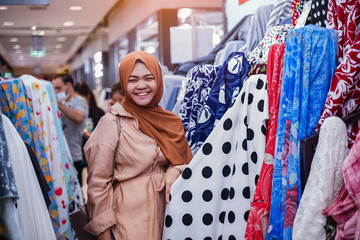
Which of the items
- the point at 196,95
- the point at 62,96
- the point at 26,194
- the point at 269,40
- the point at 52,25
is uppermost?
the point at 52,25

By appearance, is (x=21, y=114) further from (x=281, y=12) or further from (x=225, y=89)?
(x=281, y=12)

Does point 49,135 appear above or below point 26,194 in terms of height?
above

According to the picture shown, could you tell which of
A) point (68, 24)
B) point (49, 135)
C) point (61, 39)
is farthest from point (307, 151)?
point (61, 39)

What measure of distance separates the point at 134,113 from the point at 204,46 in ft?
9.88

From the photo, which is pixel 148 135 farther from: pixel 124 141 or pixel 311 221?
pixel 311 221

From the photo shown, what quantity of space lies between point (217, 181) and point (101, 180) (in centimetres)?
54

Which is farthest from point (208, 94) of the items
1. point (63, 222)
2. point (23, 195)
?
point (63, 222)

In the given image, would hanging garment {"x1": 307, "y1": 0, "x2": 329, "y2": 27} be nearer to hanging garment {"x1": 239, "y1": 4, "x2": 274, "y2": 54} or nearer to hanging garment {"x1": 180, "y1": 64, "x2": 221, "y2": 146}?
hanging garment {"x1": 180, "y1": 64, "x2": 221, "y2": 146}

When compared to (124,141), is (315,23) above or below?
above

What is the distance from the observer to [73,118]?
5.10 m

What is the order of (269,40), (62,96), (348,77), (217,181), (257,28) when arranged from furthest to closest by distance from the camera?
(62,96) < (257,28) < (269,40) < (217,181) < (348,77)

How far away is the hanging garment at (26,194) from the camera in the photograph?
7.63 feet

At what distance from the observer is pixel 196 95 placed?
117 inches

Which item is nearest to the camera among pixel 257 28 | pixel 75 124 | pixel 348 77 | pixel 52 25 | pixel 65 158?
pixel 348 77
